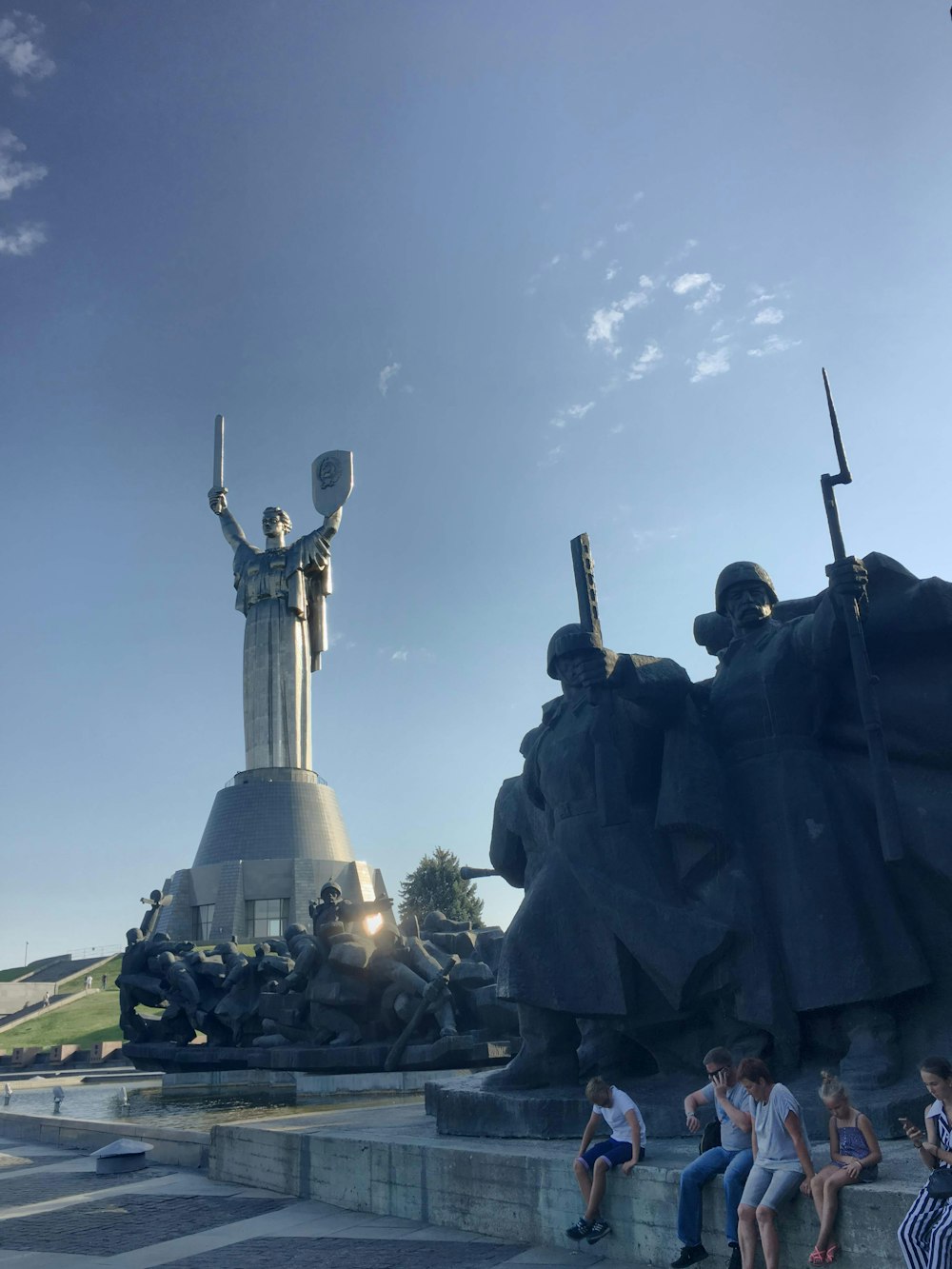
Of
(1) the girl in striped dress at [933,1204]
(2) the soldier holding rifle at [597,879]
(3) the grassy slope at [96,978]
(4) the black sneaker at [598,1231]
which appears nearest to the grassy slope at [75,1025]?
(3) the grassy slope at [96,978]

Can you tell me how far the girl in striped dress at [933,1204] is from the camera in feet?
11.7

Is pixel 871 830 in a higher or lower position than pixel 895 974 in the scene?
higher

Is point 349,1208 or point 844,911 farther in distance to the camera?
point 349,1208

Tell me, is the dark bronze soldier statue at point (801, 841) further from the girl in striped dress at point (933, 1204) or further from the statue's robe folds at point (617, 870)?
the girl in striped dress at point (933, 1204)

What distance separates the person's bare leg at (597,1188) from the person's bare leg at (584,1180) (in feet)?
0.13

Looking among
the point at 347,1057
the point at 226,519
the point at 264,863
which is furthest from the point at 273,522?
the point at 347,1057

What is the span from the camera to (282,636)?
41625 millimetres

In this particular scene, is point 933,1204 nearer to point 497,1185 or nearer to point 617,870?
point 497,1185

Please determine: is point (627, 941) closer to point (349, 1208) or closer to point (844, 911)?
point (844, 911)

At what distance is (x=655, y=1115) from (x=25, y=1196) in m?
5.33

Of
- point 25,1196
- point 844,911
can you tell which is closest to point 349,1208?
point 25,1196

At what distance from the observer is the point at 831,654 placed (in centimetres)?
665

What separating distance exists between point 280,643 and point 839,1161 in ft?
127

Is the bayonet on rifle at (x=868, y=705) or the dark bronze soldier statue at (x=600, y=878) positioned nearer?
the bayonet on rifle at (x=868, y=705)
